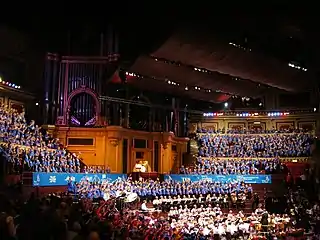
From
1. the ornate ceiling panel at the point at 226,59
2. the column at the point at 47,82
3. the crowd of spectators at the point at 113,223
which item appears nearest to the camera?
the crowd of spectators at the point at 113,223

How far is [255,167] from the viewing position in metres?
32.5

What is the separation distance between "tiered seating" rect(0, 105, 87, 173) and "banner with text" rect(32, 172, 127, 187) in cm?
89

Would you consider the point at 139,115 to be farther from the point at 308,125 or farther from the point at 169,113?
the point at 308,125

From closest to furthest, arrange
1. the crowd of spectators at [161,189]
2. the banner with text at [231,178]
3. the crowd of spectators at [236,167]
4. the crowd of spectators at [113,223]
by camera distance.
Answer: the crowd of spectators at [113,223], the crowd of spectators at [161,189], the banner with text at [231,178], the crowd of spectators at [236,167]

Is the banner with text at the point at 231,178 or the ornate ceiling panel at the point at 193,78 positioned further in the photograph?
the banner with text at the point at 231,178

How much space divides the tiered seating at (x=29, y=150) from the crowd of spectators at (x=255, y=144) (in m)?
12.9

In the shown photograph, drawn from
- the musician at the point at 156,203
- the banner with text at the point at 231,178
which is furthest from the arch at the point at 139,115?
the musician at the point at 156,203

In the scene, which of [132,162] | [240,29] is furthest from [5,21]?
[240,29]

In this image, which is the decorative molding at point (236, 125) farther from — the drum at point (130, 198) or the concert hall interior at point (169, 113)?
the drum at point (130, 198)

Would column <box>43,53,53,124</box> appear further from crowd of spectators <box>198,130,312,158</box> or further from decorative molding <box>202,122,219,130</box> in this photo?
decorative molding <box>202,122,219,130</box>

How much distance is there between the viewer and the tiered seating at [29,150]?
18.8m

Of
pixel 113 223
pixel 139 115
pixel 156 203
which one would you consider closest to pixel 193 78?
pixel 139 115

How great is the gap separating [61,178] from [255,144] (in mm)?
19009

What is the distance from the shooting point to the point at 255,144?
34719mm
